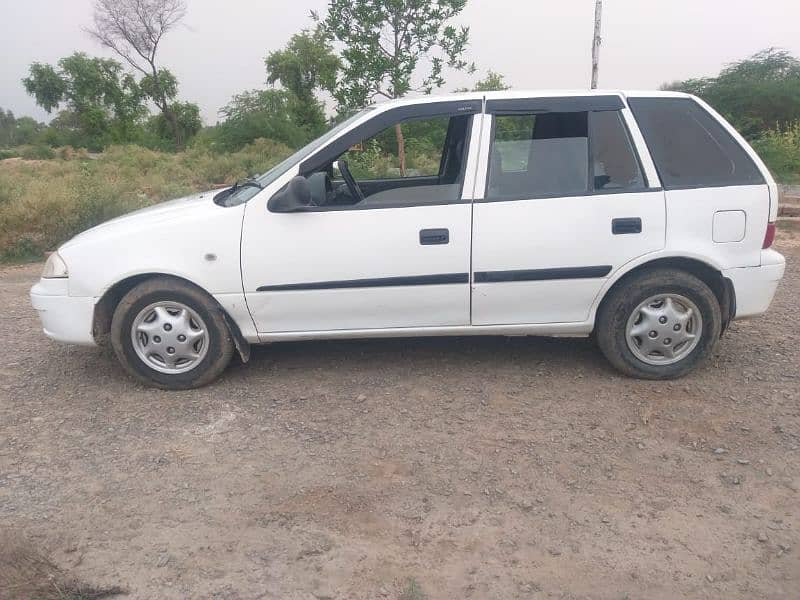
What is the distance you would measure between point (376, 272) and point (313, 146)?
92 cm

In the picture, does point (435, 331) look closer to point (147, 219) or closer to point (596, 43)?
point (147, 219)

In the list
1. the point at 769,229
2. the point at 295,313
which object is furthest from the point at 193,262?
the point at 769,229

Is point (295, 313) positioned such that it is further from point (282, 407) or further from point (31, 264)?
point (31, 264)

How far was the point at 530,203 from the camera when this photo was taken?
403 centimetres

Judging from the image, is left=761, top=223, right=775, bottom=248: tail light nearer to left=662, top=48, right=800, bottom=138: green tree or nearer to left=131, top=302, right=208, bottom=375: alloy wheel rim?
left=131, top=302, right=208, bottom=375: alloy wheel rim

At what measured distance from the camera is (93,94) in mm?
40531

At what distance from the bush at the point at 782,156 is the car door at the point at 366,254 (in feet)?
33.0

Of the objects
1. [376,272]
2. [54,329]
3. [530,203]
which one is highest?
[530,203]

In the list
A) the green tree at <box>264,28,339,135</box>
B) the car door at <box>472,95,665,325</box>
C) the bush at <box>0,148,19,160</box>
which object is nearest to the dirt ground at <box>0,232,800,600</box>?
the car door at <box>472,95,665,325</box>

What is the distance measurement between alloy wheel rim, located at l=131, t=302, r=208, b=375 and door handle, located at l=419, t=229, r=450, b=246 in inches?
55.1

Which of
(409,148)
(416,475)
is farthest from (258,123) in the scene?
(416,475)

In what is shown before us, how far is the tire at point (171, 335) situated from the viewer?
13.4ft

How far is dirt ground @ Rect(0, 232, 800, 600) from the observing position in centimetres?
260

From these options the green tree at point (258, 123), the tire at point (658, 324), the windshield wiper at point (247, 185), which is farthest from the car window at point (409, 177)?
the green tree at point (258, 123)
